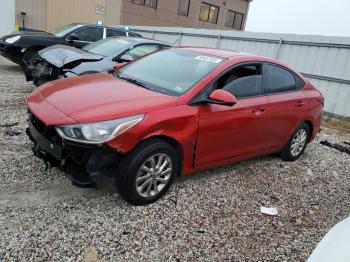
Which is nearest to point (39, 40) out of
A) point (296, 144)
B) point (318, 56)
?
point (296, 144)

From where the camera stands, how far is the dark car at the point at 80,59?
20.7 ft

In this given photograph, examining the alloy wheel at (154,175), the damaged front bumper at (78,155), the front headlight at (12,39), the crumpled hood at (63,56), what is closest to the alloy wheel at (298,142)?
the alloy wheel at (154,175)

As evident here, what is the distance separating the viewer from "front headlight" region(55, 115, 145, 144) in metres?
3.08

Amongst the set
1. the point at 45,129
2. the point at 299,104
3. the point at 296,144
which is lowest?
the point at 296,144

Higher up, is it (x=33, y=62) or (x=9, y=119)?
(x=33, y=62)

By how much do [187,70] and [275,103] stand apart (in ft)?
4.49

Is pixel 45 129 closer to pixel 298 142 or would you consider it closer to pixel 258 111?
pixel 258 111

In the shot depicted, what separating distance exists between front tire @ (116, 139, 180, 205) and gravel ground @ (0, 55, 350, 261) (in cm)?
15

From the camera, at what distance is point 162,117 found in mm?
3416

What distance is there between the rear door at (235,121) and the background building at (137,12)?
1876 cm

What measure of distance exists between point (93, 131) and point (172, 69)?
1.53 m

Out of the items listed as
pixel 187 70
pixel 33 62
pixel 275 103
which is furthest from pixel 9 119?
pixel 275 103

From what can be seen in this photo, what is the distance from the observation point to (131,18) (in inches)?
1077

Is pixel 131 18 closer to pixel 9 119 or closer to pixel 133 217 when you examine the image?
pixel 9 119
